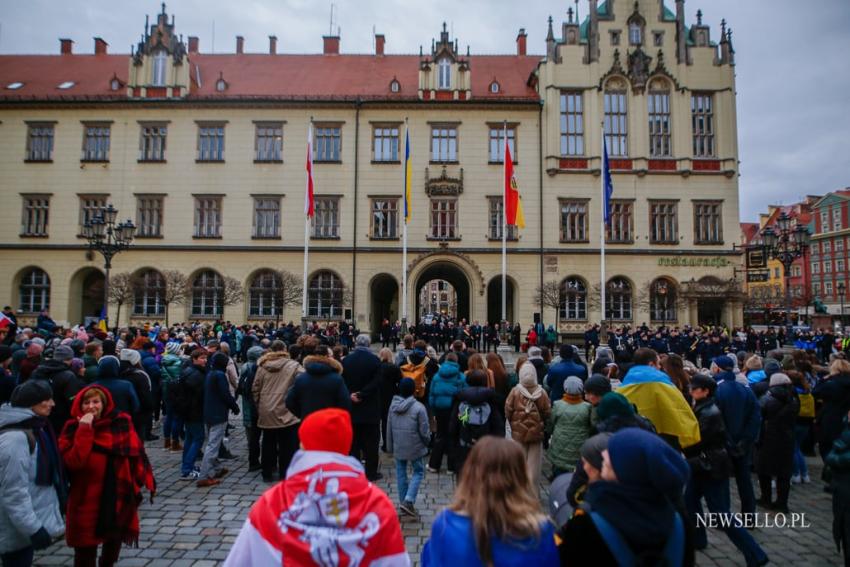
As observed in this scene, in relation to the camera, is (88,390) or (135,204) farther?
(135,204)

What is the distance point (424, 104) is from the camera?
28953mm

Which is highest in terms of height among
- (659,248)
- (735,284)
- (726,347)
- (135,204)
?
(135,204)

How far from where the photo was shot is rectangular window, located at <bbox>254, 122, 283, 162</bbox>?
29109 mm

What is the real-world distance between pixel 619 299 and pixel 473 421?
24.8 m

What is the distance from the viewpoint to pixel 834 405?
6871mm

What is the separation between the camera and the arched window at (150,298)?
2820cm

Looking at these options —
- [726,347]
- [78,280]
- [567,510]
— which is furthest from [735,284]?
[78,280]

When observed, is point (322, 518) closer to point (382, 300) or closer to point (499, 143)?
point (499, 143)

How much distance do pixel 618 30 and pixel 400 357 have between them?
1104 inches

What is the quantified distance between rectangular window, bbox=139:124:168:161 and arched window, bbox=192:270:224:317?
25.8 ft

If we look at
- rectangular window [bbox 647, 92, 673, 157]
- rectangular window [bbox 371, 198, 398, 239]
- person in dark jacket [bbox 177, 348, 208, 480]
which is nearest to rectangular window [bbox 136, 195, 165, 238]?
rectangular window [bbox 371, 198, 398, 239]

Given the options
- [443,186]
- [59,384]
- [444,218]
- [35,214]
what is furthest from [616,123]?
[35,214]

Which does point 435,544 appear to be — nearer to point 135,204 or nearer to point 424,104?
point 424,104

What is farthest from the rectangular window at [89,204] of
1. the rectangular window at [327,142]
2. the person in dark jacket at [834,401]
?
the person in dark jacket at [834,401]
